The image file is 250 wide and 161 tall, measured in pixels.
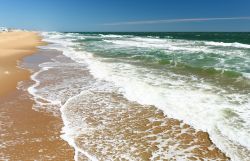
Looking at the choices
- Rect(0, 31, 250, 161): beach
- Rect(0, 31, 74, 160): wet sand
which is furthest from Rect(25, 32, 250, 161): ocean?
Rect(0, 31, 74, 160): wet sand

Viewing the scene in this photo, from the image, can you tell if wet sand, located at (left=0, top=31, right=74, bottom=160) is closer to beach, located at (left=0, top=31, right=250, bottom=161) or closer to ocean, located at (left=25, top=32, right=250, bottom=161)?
beach, located at (left=0, top=31, right=250, bottom=161)

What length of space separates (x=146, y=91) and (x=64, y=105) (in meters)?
3.18

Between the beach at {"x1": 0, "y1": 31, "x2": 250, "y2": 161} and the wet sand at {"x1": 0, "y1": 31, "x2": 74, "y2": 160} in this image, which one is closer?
the wet sand at {"x1": 0, "y1": 31, "x2": 74, "y2": 160}

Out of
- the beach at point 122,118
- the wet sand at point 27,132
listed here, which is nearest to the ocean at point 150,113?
the beach at point 122,118

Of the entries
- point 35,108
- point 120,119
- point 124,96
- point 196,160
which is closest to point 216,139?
point 196,160

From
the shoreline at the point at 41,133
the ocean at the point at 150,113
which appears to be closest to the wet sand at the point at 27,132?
the shoreline at the point at 41,133

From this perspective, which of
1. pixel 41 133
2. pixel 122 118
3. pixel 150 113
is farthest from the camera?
pixel 150 113

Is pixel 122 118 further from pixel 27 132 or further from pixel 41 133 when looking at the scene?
pixel 27 132

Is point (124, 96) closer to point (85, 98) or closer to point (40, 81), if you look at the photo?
point (85, 98)

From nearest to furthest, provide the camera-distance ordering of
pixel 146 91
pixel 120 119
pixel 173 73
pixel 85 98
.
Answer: pixel 120 119
pixel 85 98
pixel 146 91
pixel 173 73

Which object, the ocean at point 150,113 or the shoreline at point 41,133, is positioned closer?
the shoreline at point 41,133

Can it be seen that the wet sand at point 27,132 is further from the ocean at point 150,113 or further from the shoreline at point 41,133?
the ocean at point 150,113

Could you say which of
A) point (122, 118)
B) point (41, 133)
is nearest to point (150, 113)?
point (122, 118)

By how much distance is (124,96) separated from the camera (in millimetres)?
11055
